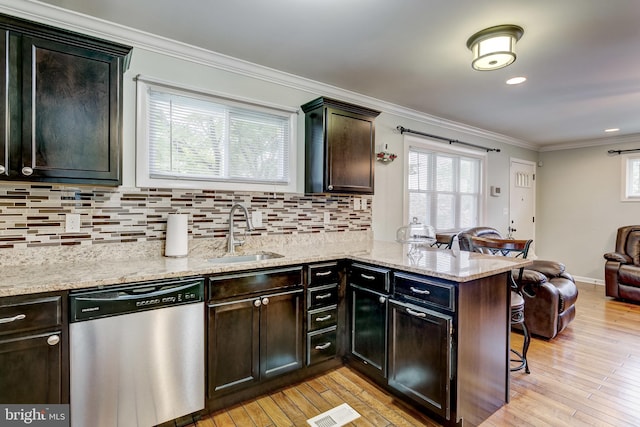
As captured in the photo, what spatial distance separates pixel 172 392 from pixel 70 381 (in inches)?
19.9

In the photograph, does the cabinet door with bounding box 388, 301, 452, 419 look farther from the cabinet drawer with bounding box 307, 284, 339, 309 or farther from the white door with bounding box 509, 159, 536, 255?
the white door with bounding box 509, 159, 536, 255

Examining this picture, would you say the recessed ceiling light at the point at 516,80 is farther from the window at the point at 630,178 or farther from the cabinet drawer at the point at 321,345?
the window at the point at 630,178

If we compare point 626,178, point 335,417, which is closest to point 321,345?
point 335,417

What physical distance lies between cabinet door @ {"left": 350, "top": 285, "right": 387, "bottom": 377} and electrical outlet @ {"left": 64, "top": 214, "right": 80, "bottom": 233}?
1925mm

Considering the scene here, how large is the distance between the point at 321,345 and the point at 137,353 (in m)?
1.25

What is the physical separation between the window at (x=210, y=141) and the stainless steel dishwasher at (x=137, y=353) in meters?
0.92

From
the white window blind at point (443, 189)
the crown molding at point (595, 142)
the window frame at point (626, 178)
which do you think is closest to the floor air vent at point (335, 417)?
the white window blind at point (443, 189)

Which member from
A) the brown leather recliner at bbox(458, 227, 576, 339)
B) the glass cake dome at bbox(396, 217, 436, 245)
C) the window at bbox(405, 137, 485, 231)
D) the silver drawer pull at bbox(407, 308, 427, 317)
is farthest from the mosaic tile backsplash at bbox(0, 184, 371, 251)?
the brown leather recliner at bbox(458, 227, 576, 339)

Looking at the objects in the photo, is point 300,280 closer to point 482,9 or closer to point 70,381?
point 70,381

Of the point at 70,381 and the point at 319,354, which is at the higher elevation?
the point at 70,381

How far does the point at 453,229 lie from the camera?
4.69 meters

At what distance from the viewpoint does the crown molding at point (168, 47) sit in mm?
1942

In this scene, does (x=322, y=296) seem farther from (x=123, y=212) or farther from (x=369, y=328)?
(x=123, y=212)

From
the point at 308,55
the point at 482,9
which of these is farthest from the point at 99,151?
the point at 482,9
